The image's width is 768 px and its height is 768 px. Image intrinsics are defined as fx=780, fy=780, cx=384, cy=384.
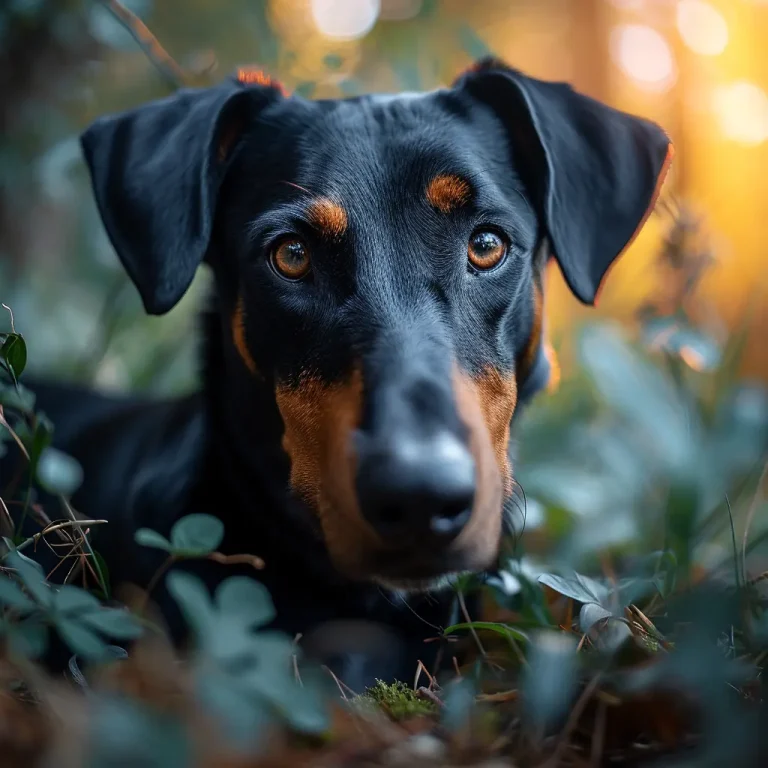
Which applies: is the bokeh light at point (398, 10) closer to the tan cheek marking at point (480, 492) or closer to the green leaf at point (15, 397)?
the tan cheek marking at point (480, 492)

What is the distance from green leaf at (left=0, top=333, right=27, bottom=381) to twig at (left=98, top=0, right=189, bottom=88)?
153cm

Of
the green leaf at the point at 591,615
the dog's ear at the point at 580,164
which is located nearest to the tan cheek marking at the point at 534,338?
the dog's ear at the point at 580,164

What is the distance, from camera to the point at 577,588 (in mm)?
1557

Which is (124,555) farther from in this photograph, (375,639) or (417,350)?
(417,350)

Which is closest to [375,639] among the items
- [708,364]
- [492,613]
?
[492,613]

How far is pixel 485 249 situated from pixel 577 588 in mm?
840

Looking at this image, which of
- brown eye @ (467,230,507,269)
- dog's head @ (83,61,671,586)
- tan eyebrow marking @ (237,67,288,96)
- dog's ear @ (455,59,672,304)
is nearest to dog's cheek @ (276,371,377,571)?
dog's head @ (83,61,671,586)

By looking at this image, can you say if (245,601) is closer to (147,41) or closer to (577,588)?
(577,588)

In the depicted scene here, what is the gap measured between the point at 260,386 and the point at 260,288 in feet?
0.86

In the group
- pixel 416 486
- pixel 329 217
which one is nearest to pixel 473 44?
pixel 329 217

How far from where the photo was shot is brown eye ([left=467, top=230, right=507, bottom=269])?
1918mm

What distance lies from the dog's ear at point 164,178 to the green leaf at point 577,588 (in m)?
1.13

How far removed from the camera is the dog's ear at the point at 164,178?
6.51 feet

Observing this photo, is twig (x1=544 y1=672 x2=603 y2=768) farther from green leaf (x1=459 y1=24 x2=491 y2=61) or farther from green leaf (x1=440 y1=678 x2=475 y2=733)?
green leaf (x1=459 y1=24 x2=491 y2=61)
